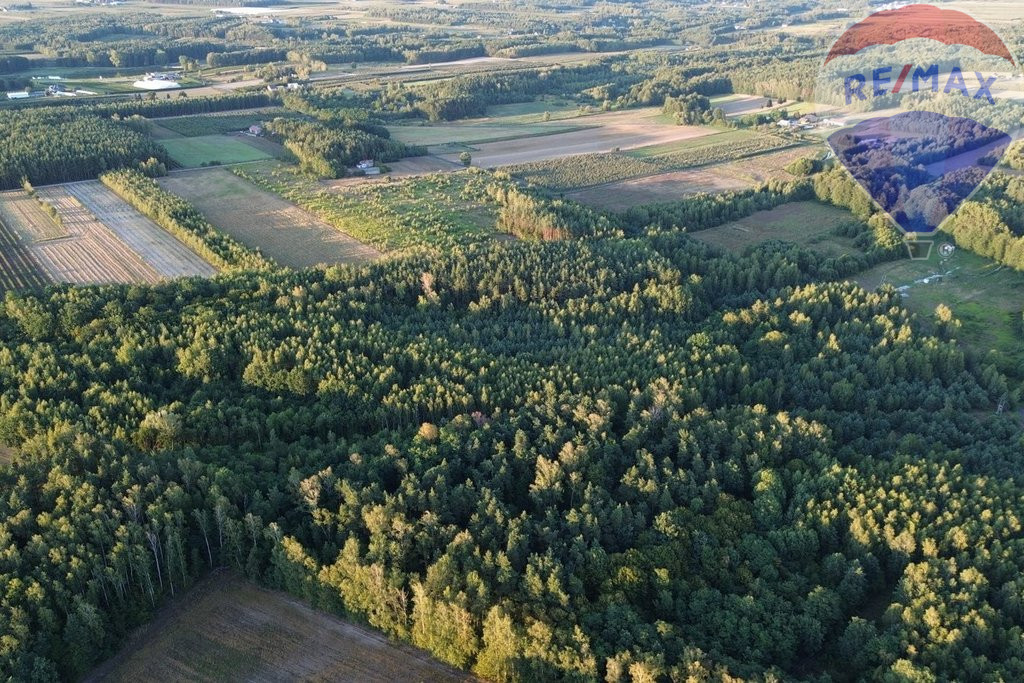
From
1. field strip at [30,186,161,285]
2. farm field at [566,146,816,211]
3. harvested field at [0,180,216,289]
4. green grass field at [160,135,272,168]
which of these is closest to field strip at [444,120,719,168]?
farm field at [566,146,816,211]

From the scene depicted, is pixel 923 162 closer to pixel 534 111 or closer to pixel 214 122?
pixel 534 111

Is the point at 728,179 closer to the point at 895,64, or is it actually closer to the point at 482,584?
the point at 895,64

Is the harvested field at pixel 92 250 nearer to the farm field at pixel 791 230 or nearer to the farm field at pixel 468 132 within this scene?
the farm field at pixel 468 132

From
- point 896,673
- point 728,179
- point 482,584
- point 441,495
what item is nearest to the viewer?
point 896,673

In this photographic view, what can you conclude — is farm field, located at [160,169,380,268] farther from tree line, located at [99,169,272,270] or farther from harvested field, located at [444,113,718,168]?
harvested field, located at [444,113,718,168]

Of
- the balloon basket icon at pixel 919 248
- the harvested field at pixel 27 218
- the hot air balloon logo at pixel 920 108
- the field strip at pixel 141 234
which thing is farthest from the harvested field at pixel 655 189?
the harvested field at pixel 27 218

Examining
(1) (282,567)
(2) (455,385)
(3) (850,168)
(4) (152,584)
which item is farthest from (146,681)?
(3) (850,168)
